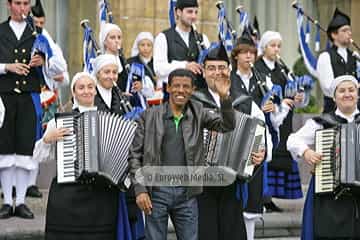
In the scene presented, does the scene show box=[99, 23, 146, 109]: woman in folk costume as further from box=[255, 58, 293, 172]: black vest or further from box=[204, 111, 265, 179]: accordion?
box=[204, 111, 265, 179]: accordion

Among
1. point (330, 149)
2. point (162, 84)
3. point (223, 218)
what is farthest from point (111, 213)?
point (162, 84)

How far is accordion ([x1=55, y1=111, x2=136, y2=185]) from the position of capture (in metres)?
6.59

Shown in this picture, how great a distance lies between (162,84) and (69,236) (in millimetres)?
2721

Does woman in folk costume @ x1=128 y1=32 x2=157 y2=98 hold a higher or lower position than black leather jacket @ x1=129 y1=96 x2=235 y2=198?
higher

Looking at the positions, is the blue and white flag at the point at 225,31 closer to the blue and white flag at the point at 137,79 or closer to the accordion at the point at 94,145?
the blue and white flag at the point at 137,79

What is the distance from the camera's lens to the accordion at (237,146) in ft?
22.4

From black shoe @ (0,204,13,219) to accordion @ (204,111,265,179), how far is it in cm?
247

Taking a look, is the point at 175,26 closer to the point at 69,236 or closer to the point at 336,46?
the point at 336,46

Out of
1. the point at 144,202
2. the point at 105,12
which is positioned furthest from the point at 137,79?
the point at 144,202

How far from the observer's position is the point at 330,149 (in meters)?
6.89

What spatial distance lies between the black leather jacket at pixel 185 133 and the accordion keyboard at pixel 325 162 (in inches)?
28.3

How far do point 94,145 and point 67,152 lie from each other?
0.69ft

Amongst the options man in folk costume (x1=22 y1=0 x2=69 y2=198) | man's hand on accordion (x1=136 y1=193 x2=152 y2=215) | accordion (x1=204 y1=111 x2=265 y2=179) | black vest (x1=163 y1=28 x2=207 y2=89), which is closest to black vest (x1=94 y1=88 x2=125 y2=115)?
accordion (x1=204 y1=111 x2=265 y2=179)

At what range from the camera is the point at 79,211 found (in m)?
6.79
